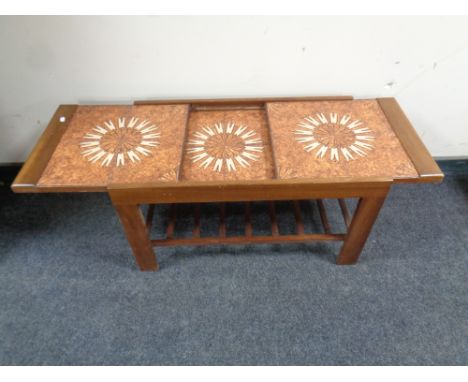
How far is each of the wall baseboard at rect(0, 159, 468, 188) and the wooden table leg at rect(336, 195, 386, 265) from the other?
817 millimetres

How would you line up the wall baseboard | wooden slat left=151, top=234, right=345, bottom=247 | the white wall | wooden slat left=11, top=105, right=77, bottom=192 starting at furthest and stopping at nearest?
the wall baseboard, wooden slat left=151, top=234, right=345, bottom=247, the white wall, wooden slat left=11, top=105, right=77, bottom=192

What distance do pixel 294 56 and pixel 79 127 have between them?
0.87 meters

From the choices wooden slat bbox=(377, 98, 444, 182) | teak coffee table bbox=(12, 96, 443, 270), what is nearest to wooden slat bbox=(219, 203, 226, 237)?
teak coffee table bbox=(12, 96, 443, 270)

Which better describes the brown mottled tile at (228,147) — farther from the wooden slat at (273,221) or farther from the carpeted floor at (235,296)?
the carpeted floor at (235,296)

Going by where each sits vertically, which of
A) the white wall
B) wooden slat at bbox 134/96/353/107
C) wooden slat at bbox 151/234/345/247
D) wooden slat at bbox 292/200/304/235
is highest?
the white wall

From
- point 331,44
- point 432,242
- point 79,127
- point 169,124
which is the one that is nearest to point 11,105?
point 79,127

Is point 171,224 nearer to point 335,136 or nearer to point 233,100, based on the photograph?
point 233,100

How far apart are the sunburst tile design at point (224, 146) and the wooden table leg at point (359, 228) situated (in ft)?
1.34

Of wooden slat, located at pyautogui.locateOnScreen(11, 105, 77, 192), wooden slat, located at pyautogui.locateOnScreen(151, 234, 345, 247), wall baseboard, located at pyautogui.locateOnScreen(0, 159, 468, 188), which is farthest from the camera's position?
wall baseboard, located at pyautogui.locateOnScreen(0, 159, 468, 188)

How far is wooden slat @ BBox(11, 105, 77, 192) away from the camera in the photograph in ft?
3.32

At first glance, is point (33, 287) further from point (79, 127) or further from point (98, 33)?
point (98, 33)

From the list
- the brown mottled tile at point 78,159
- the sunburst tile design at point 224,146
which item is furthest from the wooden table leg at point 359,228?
the brown mottled tile at point 78,159

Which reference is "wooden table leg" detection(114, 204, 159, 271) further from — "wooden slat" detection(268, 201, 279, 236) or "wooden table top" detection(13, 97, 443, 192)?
"wooden slat" detection(268, 201, 279, 236)

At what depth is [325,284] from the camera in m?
1.34
